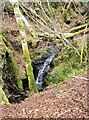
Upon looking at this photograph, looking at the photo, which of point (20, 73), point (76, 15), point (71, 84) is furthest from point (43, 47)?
point (71, 84)

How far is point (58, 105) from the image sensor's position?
669 centimetres

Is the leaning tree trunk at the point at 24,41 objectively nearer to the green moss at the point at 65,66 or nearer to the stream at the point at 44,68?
the green moss at the point at 65,66

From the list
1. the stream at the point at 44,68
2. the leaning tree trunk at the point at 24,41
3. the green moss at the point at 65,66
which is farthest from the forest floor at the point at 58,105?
the stream at the point at 44,68

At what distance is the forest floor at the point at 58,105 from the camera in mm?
6142

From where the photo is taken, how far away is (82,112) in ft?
19.4

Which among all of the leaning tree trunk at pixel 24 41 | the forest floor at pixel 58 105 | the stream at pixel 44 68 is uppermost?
the leaning tree trunk at pixel 24 41

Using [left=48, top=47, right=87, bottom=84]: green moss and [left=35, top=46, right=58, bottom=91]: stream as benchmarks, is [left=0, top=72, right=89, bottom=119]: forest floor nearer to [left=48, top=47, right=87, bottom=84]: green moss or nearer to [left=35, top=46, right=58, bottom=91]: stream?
[left=48, top=47, right=87, bottom=84]: green moss

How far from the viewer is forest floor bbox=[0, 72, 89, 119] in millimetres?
6142

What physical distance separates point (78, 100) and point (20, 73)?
601cm

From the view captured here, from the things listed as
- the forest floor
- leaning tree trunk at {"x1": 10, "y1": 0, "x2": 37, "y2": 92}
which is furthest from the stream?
the forest floor

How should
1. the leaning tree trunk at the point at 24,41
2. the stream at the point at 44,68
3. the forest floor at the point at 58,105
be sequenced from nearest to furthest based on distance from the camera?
the forest floor at the point at 58,105 < the leaning tree trunk at the point at 24,41 < the stream at the point at 44,68

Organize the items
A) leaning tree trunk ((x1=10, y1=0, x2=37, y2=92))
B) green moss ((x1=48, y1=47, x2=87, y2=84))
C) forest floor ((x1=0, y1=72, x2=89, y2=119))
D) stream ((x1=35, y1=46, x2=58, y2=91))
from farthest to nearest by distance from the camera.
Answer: stream ((x1=35, y1=46, x2=58, y2=91)) → green moss ((x1=48, y1=47, x2=87, y2=84)) → leaning tree trunk ((x1=10, y1=0, x2=37, y2=92)) → forest floor ((x1=0, y1=72, x2=89, y2=119))

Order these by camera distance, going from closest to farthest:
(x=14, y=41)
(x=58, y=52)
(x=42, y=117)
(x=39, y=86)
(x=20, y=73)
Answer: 1. (x=42, y=117)
2. (x=39, y=86)
3. (x=20, y=73)
4. (x=58, y=52)
5. (x=14, y=41)

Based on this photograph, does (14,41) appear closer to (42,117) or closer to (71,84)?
(71,84)
